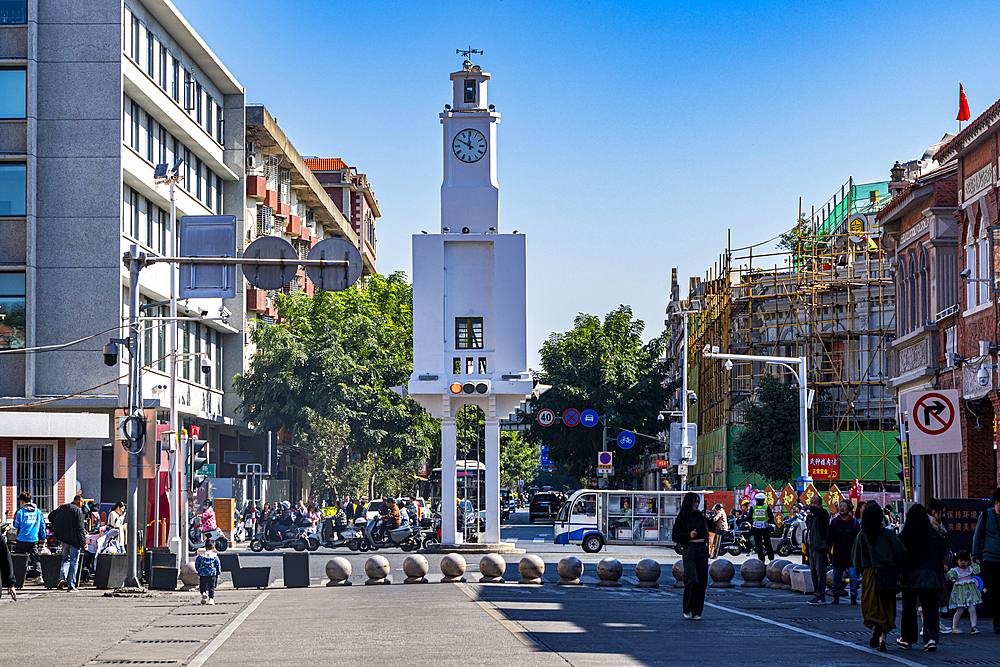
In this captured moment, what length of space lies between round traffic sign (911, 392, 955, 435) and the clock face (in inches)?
879

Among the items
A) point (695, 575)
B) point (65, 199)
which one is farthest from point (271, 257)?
point (65, 199)

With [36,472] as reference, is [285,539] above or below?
below

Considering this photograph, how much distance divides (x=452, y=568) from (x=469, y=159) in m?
16.8

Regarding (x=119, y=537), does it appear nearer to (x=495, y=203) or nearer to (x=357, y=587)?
(x=357, y=587)

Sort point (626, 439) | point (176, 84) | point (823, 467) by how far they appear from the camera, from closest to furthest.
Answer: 1. point (823, 467)
2. point (176, 84)
3. point (626, 439)

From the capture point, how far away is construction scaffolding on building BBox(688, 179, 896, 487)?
5634 centimetres

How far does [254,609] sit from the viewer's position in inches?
817

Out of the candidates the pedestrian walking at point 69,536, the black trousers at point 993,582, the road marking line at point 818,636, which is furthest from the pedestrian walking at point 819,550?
the pedestrian walking at point 69,536

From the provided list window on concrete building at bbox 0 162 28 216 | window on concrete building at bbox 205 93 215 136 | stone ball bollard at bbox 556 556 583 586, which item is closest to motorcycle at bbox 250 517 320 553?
window on concrete building at bbox 0 162 28 216

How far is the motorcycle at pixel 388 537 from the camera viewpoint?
40.6 meters

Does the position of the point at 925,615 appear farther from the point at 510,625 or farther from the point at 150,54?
the point at 150,54

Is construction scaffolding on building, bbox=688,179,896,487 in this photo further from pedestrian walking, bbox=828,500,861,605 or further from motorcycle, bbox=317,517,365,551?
pedestrian walking, bbox=828,500,861,605

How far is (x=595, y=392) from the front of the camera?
237 ft

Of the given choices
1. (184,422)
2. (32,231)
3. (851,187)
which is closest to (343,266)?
(32,231)
